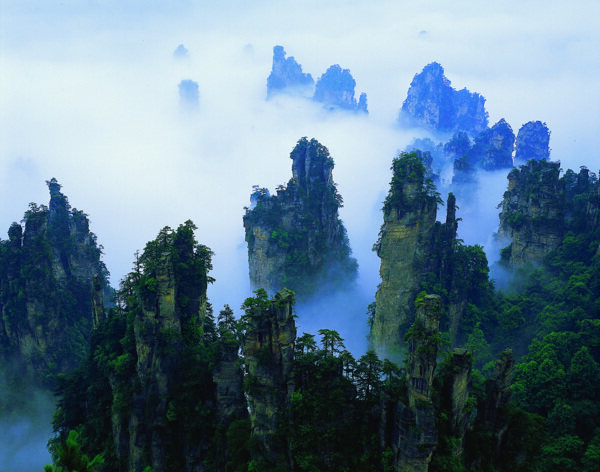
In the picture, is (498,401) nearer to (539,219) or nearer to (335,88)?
(539,219)

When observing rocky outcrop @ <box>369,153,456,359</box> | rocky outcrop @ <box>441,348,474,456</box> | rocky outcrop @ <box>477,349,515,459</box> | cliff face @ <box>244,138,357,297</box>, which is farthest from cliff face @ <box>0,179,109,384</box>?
rocky outcrop @ <box>477,349,515,459</box>

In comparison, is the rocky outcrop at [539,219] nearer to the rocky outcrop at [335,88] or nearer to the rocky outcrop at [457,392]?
the rocky outcrop at [457,392]

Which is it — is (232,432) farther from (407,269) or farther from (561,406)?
(407,269)

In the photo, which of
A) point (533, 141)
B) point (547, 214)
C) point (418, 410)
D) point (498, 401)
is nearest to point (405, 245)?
point (547, 214)

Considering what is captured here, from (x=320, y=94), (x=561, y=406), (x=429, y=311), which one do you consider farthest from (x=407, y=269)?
(x=320, y=94)

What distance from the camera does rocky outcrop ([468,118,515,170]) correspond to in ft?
308

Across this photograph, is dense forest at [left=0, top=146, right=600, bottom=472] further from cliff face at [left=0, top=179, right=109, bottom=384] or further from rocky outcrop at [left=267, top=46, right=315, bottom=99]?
rocky outcrop at [left=267, top=46, right=315, bottom=99]

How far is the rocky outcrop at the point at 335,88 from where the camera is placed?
121m

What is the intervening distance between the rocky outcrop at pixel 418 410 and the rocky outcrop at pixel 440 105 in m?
106

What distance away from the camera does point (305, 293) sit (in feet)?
218

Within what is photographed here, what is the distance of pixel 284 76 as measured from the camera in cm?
11869

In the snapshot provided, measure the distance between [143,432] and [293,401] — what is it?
→ 11454 mm

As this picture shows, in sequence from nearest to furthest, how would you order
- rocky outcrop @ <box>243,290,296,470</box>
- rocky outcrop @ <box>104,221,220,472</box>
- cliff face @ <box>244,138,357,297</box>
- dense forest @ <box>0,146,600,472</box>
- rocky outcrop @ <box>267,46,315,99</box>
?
dense forest @ <box>0,146,600,472</box>, rocky outcrop @ <box>243,290,296,470</box>, rocky outcrop @ <box>104,221,220,472</box>, cliff face @ <box>244,138,357,297</box>, rocky outcrop @ <box>267,46,315,99</box>

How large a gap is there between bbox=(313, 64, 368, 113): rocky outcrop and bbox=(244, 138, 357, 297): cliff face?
59.5 meters
